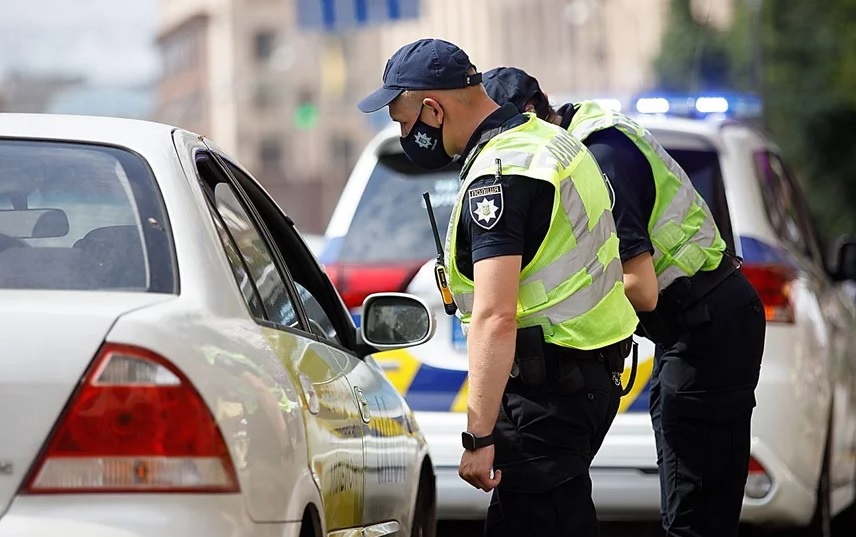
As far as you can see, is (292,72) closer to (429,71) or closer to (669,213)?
(669,213)

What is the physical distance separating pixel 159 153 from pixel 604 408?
133 centimetres

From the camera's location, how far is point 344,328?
4543 mm

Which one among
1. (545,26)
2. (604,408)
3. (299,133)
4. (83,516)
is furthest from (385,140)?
(299,133)

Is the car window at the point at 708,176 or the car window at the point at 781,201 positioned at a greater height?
the car window at the point at 708,176

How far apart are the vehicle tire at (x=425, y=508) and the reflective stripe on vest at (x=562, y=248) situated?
2.59 ft

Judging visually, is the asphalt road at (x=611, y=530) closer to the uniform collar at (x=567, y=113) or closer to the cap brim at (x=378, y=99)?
the uniform collar at (x=567, y=113)

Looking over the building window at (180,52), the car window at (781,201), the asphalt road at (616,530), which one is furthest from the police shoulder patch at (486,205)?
the building window at (180,52)

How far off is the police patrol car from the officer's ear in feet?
6.08

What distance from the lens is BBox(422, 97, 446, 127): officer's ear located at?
4094 millimetres

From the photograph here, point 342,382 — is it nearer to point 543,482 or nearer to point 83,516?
point 543,482

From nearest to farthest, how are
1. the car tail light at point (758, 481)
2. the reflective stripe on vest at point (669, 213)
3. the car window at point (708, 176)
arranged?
the reflective stripe on vest at point (669, 213) < the car tail light at point (758, 481) < the car window at point (708, 176)

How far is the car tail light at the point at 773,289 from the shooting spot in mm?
5891

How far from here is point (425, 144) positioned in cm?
415

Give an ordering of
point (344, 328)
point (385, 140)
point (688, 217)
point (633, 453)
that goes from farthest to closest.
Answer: point (385, 140), point (633, 453), point (688, 217), point (344, 328)
